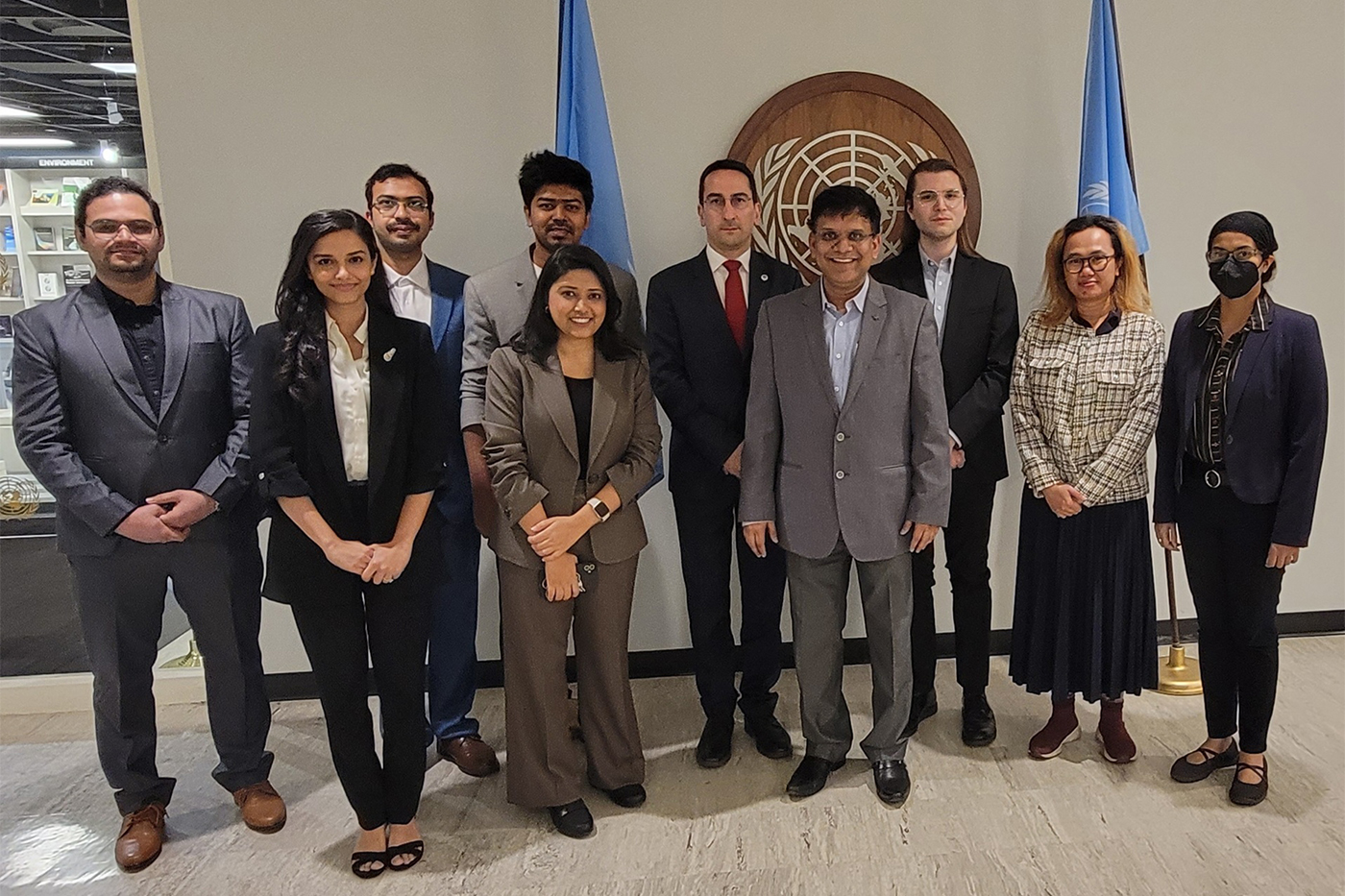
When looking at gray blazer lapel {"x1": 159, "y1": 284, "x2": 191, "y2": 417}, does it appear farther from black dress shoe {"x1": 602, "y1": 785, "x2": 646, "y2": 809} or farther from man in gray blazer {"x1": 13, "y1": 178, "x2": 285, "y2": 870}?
black dress shoe {"x1": 602, "y1": 785, "x2": 646, "y2": 809}

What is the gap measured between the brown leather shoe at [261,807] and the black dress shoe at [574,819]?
83 centimetres

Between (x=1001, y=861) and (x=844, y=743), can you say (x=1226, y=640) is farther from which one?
(x=844, y=743)

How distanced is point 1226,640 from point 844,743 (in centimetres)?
117

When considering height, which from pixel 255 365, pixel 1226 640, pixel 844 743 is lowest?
pixel 844 743

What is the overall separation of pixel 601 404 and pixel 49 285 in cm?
288

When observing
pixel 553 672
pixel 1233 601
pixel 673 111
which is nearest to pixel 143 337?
pixel 553 672

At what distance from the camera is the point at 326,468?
226 cm

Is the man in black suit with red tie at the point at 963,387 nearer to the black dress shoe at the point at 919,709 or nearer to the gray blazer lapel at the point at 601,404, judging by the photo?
the black dress shoe at the point at 919,709

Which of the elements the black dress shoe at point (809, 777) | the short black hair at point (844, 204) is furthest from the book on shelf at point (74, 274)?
the black dress shoe at point (809, 777)

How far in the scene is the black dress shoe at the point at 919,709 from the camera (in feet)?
9.77

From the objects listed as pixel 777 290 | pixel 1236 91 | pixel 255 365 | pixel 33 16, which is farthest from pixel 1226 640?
pixel 33 16

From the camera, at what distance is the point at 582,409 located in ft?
8.03

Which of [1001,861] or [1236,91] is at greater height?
[1236,91]

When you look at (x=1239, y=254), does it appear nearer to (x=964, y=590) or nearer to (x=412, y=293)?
(x=964, y=590)
